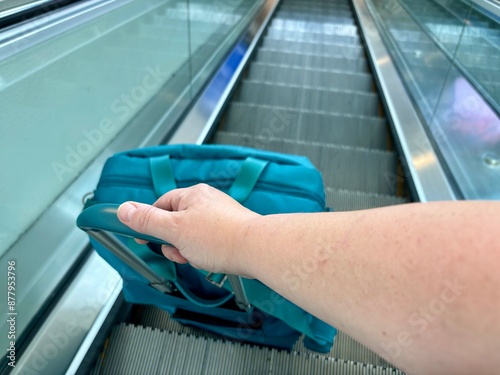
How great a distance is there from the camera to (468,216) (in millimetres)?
469

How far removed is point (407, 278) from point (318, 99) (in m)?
3.52

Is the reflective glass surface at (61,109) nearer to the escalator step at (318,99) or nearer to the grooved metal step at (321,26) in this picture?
the escalator step at (318,99)

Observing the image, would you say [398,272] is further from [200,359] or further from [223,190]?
[200,359]

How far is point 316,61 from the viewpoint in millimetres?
4781

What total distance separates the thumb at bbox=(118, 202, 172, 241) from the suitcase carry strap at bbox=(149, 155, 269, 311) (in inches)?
13.2

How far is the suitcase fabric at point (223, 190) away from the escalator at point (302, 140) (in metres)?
0.17

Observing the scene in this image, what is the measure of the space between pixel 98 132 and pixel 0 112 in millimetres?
717

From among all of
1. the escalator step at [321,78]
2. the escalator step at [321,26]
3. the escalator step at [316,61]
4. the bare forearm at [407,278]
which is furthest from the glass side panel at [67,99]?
the escalator step at [321,26]

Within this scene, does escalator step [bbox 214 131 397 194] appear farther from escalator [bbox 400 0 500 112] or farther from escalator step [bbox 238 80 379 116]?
escalator step [bbox 238 80 379 116]

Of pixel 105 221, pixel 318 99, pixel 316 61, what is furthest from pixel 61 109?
pixel 316 61

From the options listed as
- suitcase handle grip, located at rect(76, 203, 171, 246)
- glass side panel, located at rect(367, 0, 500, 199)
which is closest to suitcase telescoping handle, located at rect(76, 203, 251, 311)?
suitcase handle grip, located at rect(76, 203, 171, 246)

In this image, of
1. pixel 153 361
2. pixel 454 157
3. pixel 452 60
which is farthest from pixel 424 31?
pixel 153 361

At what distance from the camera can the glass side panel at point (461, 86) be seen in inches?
82.9

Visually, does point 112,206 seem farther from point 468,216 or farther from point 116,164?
point 468,216
